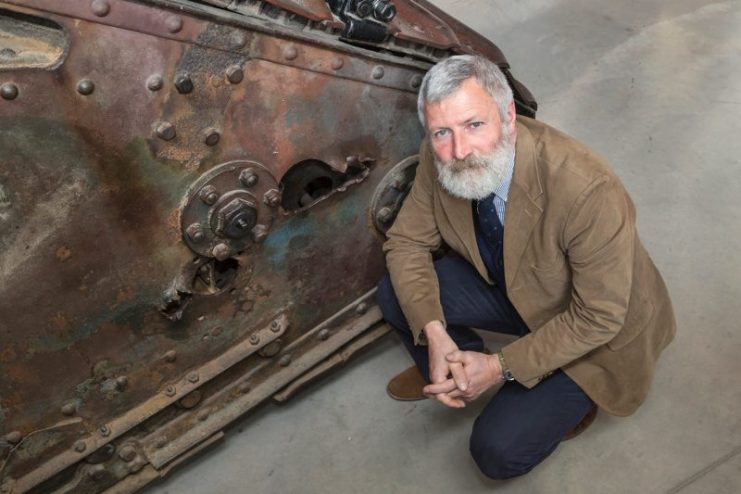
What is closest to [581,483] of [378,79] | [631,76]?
[378,79]

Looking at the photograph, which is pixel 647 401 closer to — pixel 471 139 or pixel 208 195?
pixel 471 139

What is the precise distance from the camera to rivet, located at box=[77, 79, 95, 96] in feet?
6.17

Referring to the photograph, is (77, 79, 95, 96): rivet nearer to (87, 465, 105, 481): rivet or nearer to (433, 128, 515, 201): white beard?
(433, 128, 515, 201): white beard

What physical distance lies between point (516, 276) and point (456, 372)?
0.36 metres

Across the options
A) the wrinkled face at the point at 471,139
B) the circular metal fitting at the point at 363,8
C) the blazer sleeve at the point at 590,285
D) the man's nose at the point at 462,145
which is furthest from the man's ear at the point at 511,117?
the circular metal fitting at the point at 363,8

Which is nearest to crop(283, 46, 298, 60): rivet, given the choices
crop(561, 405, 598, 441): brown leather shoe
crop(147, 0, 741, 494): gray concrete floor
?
crop(147, 0, 741, 494): gray concrete floor

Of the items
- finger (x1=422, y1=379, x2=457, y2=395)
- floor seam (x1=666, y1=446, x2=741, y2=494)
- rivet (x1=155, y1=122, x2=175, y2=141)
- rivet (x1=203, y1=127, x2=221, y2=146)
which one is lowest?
floor seam (x1=666, y1=446, x2=741, y2=494)

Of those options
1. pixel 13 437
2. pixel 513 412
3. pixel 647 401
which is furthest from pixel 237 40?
pixel 647 401

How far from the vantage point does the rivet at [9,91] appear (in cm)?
179

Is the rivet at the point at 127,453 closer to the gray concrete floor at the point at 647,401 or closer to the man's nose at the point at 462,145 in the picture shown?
the gray concrete floor at the point at 647,401

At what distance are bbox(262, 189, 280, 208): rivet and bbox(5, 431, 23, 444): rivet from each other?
101 cm

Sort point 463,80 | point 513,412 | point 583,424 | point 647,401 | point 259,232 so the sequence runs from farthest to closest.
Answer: point 647,401 < point 583,424 < point 513,412 < point 259,232 < point 463,80

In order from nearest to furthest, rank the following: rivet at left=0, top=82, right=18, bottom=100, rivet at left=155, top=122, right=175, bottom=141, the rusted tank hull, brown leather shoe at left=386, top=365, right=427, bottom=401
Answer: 1. rivet at left=0, top=82, right=18, bottom=100
2. the rusted tank hull
3. rivet at left=155, top=122, right=175, bottom=141
4. brown leather shoe at left=386, top=365, right=427, bottom=401

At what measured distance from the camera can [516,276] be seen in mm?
2465
